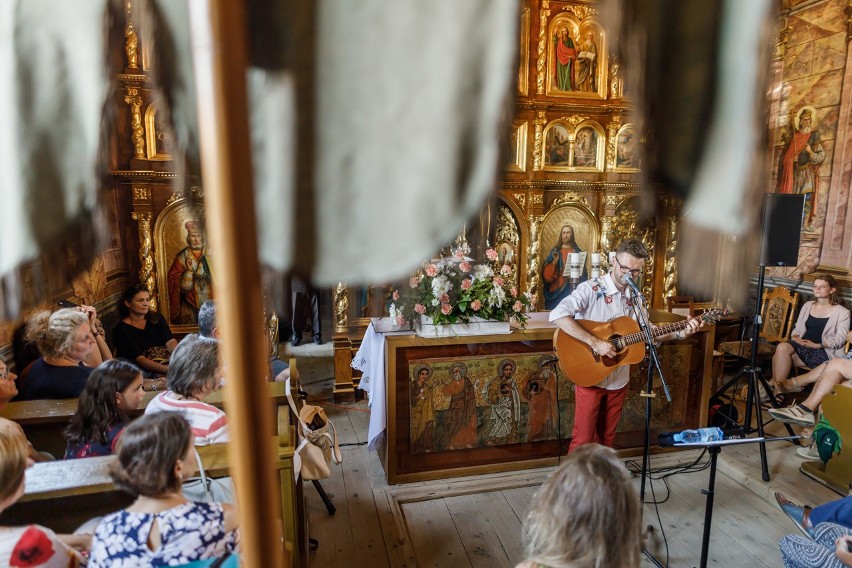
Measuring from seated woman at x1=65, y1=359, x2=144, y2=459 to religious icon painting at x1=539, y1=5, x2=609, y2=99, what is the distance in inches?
197

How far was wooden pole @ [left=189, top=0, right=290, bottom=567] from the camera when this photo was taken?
0.55m

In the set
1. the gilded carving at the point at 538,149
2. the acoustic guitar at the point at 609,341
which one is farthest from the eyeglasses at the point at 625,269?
the gilded carving at the point at 538,149

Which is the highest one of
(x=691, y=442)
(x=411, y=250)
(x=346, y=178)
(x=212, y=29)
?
(x=212, y=29)

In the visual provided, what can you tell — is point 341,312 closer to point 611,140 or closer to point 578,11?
point 611,140

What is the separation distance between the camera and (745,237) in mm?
Result: 861

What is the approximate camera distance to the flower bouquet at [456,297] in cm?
329

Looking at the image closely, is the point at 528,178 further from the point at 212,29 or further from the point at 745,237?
the point at 212,29

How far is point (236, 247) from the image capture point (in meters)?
0.58

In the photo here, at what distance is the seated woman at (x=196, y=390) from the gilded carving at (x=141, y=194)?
126 inches

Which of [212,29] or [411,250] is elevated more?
[212,29]

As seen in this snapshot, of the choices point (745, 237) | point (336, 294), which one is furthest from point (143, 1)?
point (336, 294)

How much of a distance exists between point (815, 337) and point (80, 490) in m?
5.70

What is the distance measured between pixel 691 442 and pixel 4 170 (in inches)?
91.4

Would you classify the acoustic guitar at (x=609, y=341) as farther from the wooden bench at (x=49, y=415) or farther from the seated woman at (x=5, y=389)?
the seated woman at (x=5, y=389)
